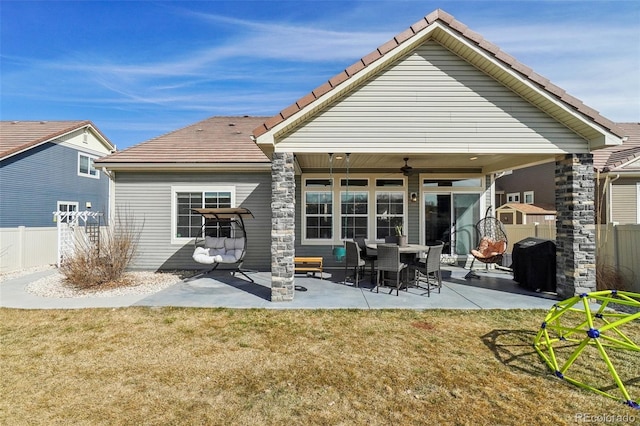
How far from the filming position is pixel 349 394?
8.99 feet

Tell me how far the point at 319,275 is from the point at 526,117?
226 inches

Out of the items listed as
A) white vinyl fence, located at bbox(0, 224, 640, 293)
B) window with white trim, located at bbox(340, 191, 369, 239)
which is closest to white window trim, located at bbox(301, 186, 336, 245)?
window with white trim, located at bbox(340, 191, 369, 239)

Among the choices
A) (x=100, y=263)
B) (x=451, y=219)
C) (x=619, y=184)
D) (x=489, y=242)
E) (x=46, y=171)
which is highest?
(x=46, y=171)

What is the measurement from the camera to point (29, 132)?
1341 centimetres

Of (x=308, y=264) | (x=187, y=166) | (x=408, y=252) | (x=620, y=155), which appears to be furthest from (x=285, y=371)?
(x=620, y=155)

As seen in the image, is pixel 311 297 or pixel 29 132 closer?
pixel 311 297

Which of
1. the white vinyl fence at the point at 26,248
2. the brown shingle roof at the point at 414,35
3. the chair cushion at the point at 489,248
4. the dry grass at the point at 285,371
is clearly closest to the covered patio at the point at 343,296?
the dry grass at the point at 285,371

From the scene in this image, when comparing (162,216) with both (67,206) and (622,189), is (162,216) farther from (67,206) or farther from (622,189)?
(622,189)

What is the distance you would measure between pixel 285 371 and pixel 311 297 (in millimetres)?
2623

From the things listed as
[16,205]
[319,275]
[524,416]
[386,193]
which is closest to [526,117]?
[386,193]

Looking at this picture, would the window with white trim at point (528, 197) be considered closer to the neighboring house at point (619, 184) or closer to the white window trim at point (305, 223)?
the neighboring house at point (619, 184)

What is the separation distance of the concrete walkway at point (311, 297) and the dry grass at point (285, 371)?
21.3 inches

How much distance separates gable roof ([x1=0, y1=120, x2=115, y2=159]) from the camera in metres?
11.8

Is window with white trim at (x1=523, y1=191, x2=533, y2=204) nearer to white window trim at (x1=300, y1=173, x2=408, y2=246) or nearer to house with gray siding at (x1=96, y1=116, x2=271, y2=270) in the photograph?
white window trim at (x1=300, y1=173, x2=408, y2=246)
